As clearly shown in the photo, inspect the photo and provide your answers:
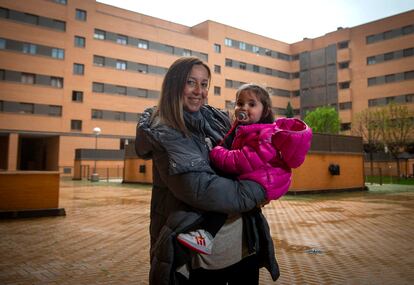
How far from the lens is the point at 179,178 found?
1945 mm

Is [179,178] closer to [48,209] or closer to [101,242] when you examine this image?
[101,242]

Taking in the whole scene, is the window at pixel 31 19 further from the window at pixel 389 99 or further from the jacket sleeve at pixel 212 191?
the window at pixel 389 99

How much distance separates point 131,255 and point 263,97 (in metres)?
4.38

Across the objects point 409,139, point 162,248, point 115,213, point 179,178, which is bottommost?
point 115,213

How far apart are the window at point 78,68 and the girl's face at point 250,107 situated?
45259 mm

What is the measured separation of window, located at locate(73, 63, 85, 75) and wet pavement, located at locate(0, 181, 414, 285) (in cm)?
3682

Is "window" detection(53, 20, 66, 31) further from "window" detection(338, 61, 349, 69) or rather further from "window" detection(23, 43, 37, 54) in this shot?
"window" detection(338, 61, 349, 69)

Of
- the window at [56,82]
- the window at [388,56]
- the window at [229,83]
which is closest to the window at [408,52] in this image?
the window at [388,56]

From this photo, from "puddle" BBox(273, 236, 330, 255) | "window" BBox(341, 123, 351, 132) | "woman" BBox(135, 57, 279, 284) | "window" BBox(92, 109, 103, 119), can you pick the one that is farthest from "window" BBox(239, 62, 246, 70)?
"woman" BBox(135, 57, 279, 284)

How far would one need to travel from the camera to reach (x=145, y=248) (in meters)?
6.48

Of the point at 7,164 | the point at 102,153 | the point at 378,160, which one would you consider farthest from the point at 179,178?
the point at 378,160

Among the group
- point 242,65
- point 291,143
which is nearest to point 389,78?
point 242,65

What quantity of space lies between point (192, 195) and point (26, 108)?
144 ft

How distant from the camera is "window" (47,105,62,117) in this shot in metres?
42.3
